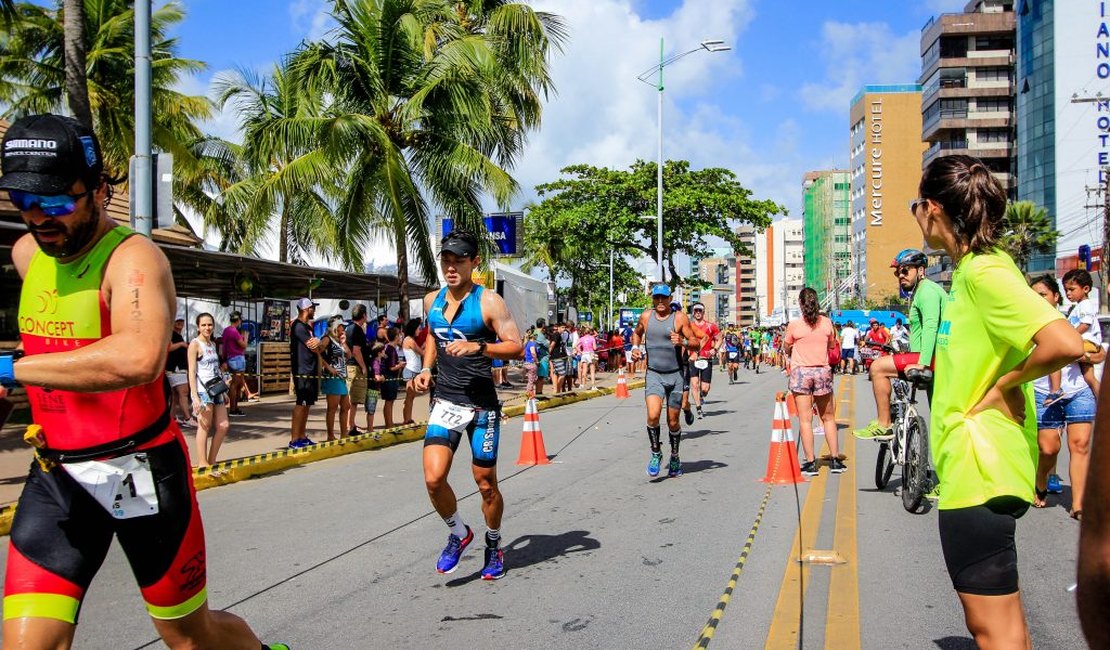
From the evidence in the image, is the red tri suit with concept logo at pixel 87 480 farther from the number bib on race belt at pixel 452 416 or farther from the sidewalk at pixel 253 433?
the sidewalk at pixel 253 433

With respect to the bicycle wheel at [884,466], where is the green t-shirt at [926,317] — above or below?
above

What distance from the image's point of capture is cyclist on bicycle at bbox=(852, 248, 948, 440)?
418 cm

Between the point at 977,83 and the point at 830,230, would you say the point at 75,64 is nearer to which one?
the point at 977,83

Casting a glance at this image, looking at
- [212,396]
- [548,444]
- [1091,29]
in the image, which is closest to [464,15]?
[548,444]

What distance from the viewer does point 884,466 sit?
876 cm

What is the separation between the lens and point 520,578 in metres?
5.68

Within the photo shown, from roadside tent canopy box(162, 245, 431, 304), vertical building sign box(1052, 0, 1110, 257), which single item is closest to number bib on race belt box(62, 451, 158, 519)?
roadside tent canopy box(162, 245, 431, 304)

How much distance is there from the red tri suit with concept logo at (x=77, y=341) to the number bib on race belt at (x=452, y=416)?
271cm

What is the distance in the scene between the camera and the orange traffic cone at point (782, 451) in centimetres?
895

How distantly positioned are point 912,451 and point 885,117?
111854 millimetres

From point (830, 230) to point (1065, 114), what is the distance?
2502 inches

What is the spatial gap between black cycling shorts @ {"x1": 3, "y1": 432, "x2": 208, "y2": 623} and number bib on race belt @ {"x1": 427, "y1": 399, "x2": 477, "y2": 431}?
2623 mm

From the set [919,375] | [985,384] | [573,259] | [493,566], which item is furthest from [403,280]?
[573,259]

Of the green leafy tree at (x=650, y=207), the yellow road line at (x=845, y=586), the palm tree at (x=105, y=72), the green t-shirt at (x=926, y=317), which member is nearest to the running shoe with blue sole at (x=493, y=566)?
the yellow road line at (x=845, y=586)
